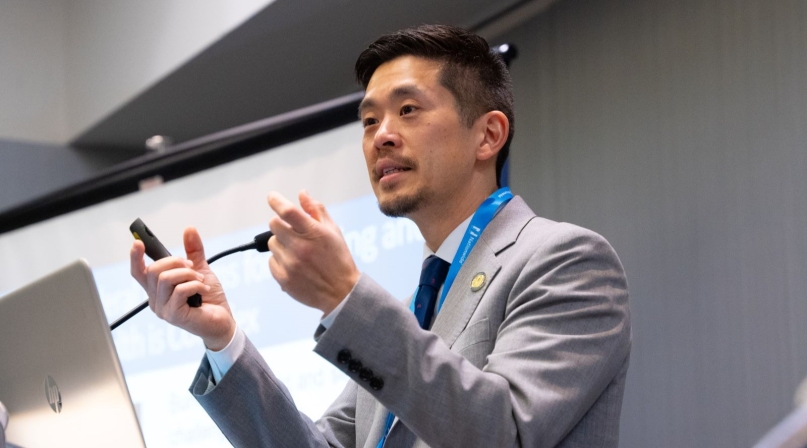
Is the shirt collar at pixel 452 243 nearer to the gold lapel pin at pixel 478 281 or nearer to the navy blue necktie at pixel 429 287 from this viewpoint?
the navy blue necktie at pixel 429 287

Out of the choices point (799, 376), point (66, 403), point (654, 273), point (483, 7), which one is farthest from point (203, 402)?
point (483, 7)

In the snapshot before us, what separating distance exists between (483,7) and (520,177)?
2.59ft

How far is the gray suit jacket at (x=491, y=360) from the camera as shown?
1.27 meters

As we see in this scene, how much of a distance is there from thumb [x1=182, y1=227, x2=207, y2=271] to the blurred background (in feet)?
4.48

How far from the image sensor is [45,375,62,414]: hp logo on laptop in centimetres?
141

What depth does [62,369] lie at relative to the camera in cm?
139

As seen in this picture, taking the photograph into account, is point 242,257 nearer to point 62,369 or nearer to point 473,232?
point 473,232

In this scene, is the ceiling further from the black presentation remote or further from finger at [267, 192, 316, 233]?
finger at [267, 192, 316, 233]

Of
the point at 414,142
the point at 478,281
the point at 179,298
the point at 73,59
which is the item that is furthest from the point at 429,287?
the point at 73,59

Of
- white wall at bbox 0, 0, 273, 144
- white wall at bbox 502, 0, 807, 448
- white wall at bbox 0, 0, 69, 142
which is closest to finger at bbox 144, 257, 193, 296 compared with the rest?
white wall at bbox 502, 0, 807, 448

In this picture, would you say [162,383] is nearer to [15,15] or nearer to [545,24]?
[545,24]

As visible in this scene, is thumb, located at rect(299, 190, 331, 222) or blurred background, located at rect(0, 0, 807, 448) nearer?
thumb, located at rect(299, 190, 331, 222)

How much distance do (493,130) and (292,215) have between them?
0.95m

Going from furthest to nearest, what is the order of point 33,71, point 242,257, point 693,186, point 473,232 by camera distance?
point 33,71
point 693,186
point 242,257
point 473,232
